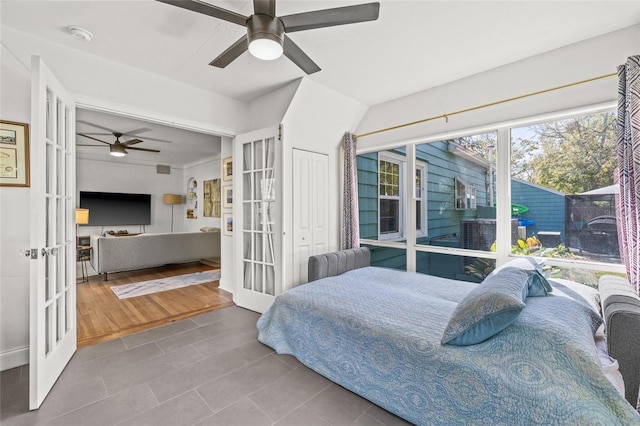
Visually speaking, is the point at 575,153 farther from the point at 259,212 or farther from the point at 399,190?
the point at 259,212

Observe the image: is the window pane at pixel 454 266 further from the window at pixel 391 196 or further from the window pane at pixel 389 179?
the window pane at pixel 389 179

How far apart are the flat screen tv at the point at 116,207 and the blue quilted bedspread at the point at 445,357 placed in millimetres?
6471

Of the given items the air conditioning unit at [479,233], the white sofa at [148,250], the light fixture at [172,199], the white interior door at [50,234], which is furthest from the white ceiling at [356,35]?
the light fixture at [172,199]

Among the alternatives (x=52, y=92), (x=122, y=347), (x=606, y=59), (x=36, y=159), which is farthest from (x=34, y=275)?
(x=606, y=59)

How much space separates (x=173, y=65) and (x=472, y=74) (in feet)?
9.82

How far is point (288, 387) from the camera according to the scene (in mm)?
1957

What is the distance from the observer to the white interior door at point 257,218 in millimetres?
3238

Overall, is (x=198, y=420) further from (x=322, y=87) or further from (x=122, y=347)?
(x=322, y=87)

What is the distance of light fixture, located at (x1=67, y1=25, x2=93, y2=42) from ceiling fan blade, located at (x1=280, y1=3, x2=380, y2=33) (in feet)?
5.56

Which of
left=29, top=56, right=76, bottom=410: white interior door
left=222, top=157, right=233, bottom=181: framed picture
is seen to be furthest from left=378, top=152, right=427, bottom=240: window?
left=29, top=56, right=76, bottom=410: white interior door

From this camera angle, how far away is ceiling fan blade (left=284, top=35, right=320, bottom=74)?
181cm

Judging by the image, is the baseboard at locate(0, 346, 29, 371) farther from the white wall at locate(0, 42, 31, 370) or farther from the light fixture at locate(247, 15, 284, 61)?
the light fixture at locate(247, 15, 284, 61)

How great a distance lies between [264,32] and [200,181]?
251 inches

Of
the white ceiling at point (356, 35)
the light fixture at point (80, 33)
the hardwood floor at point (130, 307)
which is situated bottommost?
the hardwood floor at point (130, 307)
